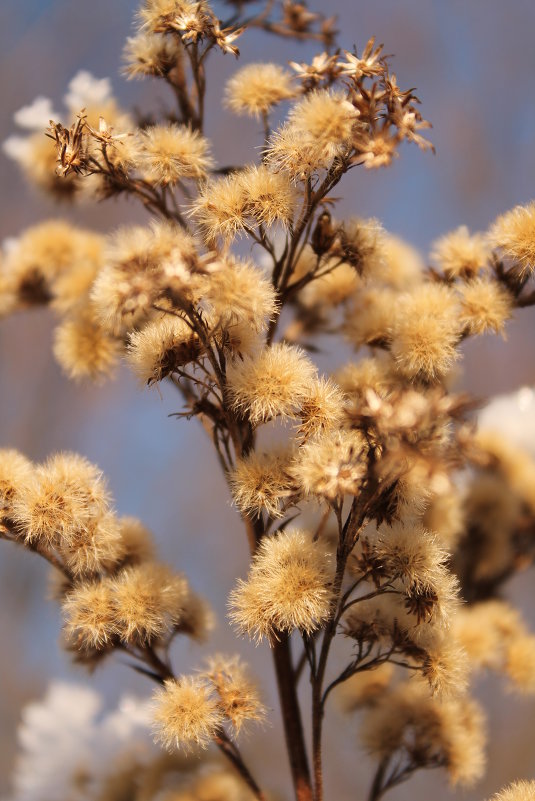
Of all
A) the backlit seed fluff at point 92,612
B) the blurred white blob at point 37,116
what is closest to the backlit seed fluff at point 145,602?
the backlit seed fluff at point 92,612

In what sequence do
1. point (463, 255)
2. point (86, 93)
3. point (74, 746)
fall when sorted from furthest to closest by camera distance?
point (74, 746) → point (86, 93) → point (463, 255)

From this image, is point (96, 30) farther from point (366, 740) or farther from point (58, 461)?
point (366, 740)

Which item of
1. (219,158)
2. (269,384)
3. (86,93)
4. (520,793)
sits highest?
(219,158)

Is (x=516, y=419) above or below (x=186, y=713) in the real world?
above

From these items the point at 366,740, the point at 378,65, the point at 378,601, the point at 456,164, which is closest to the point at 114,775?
the point at 366,740

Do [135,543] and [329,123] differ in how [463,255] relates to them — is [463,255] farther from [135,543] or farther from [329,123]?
[135,543]

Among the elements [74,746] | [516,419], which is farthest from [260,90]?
[74,746]

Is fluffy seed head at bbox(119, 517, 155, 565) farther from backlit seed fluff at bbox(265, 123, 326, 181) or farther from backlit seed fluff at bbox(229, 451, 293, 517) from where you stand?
backlit seed fluff at bbox(265, 123, 326, 181)

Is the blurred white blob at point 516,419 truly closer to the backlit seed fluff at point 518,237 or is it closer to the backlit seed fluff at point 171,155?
the backlit seed fluff at point 518,237
